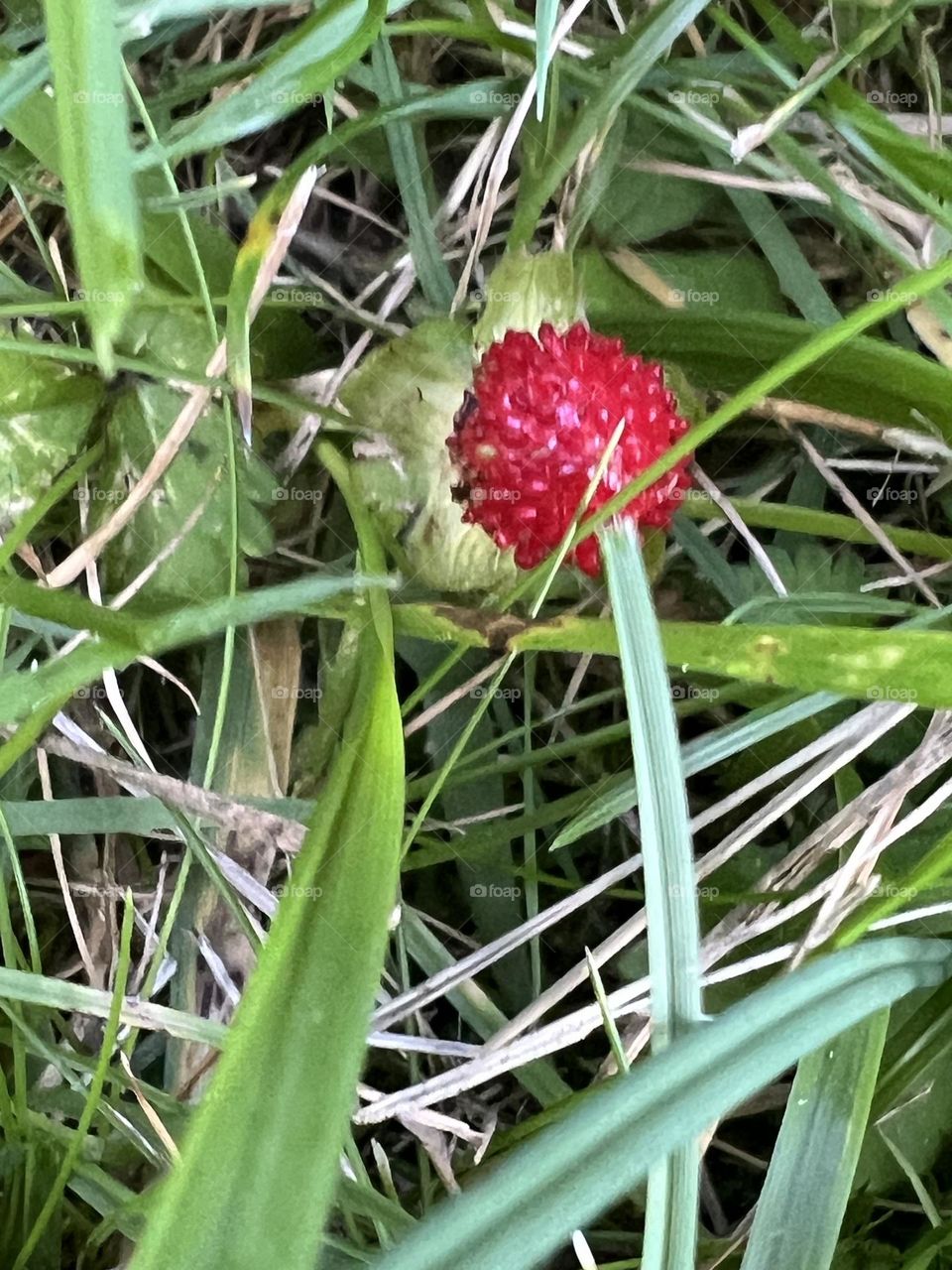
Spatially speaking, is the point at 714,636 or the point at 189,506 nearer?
the point at 714,636

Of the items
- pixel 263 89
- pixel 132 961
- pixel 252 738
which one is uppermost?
pixel 263 89

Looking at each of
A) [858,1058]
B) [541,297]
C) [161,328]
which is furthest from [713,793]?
[161,328]

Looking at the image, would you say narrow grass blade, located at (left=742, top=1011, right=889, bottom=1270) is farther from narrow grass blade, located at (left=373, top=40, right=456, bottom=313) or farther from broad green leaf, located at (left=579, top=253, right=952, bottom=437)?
narrow grass blade, located at (left=373, top=40, right=456, bottom=313)

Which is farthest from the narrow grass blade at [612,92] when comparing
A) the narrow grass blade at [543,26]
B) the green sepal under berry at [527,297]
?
the narrow grass blade at [543,26]

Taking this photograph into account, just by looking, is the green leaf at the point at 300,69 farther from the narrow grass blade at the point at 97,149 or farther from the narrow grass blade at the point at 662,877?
the narrow grass blade at the point at 662,877

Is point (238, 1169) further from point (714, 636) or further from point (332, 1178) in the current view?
point (714, 636)

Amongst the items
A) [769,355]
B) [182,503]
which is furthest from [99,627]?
[769,355]

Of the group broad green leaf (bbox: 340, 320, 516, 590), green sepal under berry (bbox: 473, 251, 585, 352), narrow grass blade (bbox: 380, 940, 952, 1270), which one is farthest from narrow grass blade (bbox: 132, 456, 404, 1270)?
green sepal under berry (bbox: 473, 251, 585, 352)
